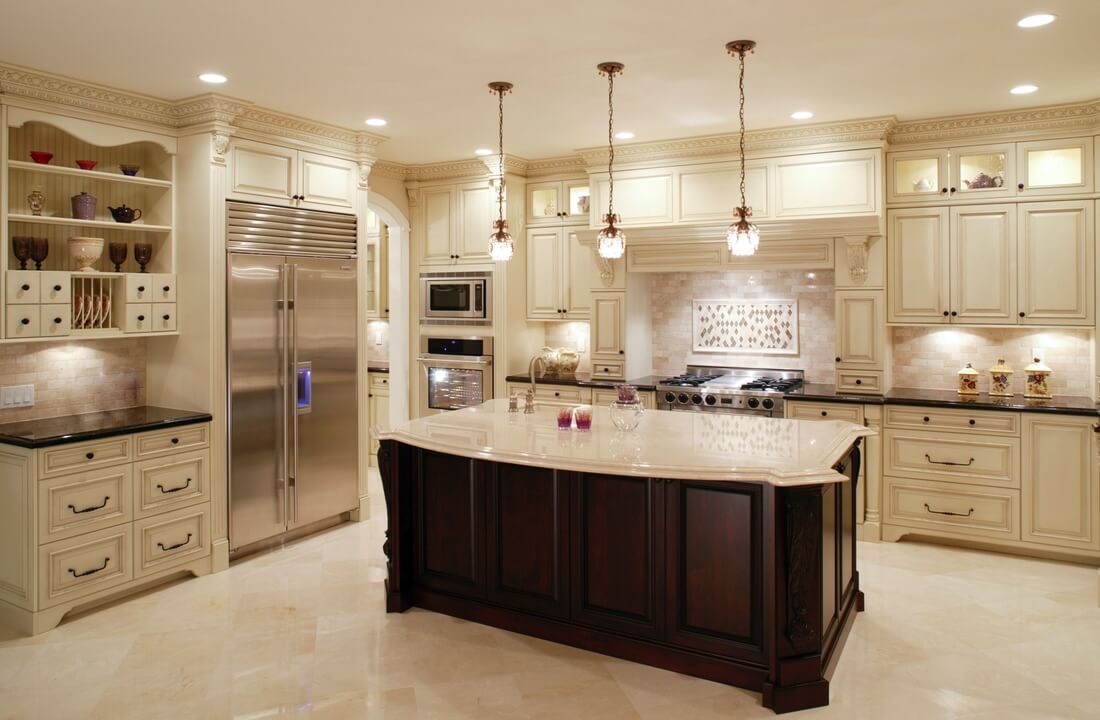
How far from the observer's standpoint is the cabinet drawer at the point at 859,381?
17.1 ft

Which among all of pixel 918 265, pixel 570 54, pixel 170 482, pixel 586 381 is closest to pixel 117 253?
pixel 170 482

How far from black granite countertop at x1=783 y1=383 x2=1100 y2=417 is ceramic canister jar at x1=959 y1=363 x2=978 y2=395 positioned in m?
0.04

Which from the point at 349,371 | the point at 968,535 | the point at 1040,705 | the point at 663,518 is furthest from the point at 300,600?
the point at 968,535

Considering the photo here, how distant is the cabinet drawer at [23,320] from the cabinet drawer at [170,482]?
847mm

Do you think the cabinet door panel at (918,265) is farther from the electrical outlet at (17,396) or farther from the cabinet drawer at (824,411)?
the electrical outlet at (17,396)

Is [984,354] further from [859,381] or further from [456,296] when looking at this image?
[456,296]

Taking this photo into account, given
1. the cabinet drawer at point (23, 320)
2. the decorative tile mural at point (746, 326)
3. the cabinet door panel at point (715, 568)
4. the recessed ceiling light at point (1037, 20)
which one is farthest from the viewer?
the decorative tile mural at point (746, 326)

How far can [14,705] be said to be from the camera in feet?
10.1

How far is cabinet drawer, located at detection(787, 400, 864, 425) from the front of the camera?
511 centimetres

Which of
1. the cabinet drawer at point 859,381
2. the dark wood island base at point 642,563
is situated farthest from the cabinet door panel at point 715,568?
the cabinet drawer at point 859,381

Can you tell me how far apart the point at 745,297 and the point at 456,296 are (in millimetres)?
2300

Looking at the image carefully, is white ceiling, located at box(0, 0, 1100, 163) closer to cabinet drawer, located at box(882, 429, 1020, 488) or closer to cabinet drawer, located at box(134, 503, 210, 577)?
cabinet drawer, located at box(882, 429, 1020, 488)

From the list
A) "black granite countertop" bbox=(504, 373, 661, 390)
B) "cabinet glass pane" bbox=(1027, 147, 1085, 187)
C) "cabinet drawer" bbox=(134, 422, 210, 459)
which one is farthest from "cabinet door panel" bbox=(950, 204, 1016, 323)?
"cabinet drawer" bbox=(134, 422, 210, 459)

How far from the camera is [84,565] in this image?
13.0ft
